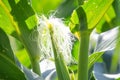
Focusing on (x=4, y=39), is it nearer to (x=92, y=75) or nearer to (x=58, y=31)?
(x=58, y=31)

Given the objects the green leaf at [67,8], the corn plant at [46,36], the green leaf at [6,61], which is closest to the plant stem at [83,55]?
the corn plant at [46,36]

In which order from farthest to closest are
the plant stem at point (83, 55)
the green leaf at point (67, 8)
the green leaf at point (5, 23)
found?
the green leaf at point (67, 8) → the green leaf at point (5, 23) → the plant stem at point (83, 55)

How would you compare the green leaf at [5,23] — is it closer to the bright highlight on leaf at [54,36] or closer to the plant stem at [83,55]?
the bright highlight on leaf at [54,36]

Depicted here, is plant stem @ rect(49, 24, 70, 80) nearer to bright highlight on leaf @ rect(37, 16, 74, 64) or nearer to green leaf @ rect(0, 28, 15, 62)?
bright highlight on leaf @ rect(37, 16, 74, 64)

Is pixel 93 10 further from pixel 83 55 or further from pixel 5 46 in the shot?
pixel 5 46

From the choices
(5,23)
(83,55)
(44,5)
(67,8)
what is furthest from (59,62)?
(44,5)

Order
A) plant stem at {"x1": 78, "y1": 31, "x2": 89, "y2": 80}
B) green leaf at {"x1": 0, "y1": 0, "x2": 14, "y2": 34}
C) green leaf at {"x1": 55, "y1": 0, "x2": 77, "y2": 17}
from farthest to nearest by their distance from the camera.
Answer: green leaf at {"x1": 55, "y1": 0, "x2": 77, "y2": 17}, green leaf at {"x1": 0, "y1": 0, "x2": 14, "y2": 34}, plant stem at {"x1": 78, "y1": 31, "x2": 89, "y2": 80}

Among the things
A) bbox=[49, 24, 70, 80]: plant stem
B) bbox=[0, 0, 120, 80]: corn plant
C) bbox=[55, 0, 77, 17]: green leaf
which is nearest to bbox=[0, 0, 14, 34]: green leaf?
bbox=[0, 0, 120, 80]: corn plant

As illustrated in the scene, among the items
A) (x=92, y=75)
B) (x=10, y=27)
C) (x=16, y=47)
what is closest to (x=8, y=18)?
(x=10, y=27)
